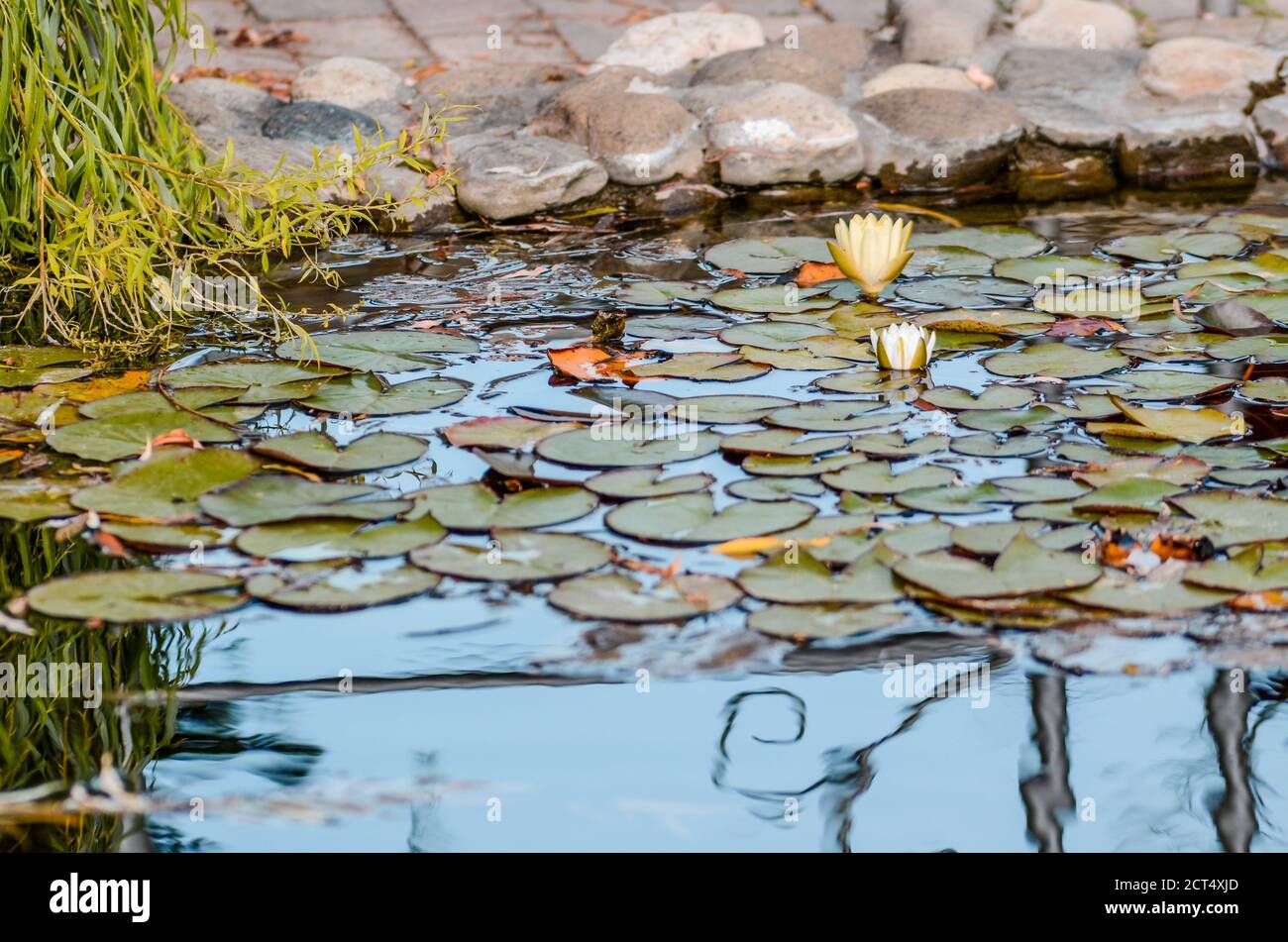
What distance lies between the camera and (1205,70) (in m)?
4.66

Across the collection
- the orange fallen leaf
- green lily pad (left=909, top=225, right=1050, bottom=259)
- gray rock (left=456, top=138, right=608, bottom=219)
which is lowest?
the orange fallen leaf

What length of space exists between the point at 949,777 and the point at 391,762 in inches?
27.4

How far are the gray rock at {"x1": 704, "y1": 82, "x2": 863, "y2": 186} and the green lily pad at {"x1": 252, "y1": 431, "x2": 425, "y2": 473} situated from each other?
6.83 feet

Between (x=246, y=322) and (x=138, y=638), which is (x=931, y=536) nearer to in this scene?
(x=138, y=638)

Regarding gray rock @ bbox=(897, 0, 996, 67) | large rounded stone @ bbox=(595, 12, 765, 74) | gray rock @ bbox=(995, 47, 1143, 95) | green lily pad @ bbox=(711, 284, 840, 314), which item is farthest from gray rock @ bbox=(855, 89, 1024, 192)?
green lily pad @ bbox=(711, 284, 840, 314)

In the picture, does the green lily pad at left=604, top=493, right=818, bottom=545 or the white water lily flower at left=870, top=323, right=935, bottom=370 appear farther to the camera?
the white water lily flower at left=870, top=323, right=935, bottom=370

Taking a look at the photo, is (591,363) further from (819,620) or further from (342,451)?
(819,620)

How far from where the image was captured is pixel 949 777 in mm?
1766

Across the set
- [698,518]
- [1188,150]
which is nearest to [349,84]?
[1188,150]

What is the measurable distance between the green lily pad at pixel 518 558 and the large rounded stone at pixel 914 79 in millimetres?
2957

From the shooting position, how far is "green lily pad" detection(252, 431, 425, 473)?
2.44m

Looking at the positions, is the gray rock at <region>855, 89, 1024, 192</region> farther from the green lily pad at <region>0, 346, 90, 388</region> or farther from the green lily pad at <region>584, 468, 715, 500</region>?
the green lily pad at <region>0, 346, 90, 388</region>

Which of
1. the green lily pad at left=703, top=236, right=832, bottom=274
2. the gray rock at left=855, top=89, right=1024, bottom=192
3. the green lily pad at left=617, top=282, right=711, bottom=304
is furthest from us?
the gray rock at left=855, top=89, right=1024, bottom=192

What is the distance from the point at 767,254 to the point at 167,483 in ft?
6.09
